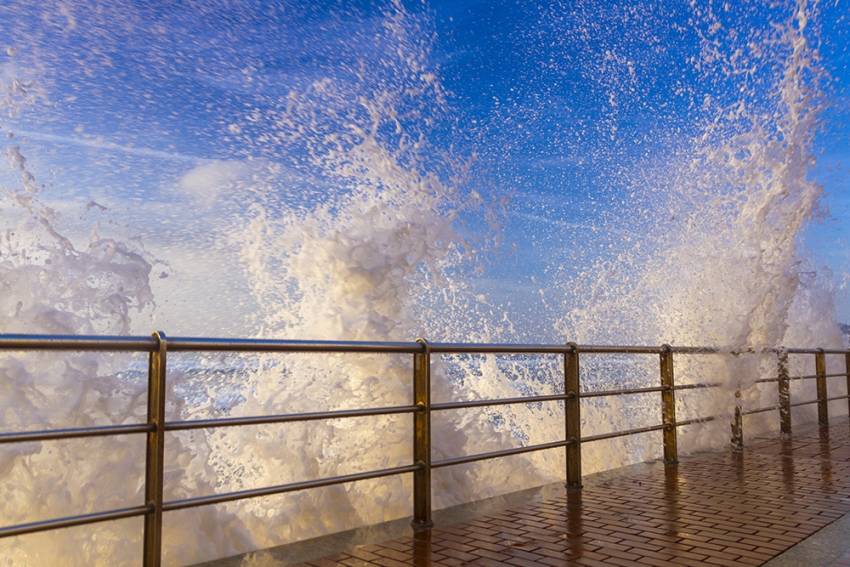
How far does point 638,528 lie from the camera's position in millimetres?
4145

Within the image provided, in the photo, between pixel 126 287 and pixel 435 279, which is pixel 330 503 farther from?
pixel 435 279

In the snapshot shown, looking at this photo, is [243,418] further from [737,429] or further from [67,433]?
[737,429]

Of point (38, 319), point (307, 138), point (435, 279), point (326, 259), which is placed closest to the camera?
point (38, 319)

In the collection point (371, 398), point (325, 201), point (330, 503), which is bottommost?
point (330, 503)

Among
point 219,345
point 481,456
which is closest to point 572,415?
point 481,456

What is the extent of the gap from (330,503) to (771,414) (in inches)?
271

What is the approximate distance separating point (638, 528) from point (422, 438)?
131cm

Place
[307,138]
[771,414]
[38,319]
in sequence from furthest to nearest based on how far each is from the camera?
[771,414], [307,138], [38,319]

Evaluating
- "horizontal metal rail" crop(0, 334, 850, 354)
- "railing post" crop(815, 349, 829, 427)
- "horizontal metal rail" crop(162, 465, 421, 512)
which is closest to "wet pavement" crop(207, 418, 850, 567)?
"horizontal metal rail" crop(162, 465, 421, 512)

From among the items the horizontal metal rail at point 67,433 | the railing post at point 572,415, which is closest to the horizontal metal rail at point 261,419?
the horizontal metal rail at point 67,433

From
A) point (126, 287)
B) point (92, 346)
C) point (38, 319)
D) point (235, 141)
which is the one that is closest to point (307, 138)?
point (235, 141)

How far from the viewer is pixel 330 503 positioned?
530cm

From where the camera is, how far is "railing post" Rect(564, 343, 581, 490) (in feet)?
17.5

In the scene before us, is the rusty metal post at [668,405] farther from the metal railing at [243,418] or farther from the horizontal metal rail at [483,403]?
the horizontal metal rail at [483,403]
